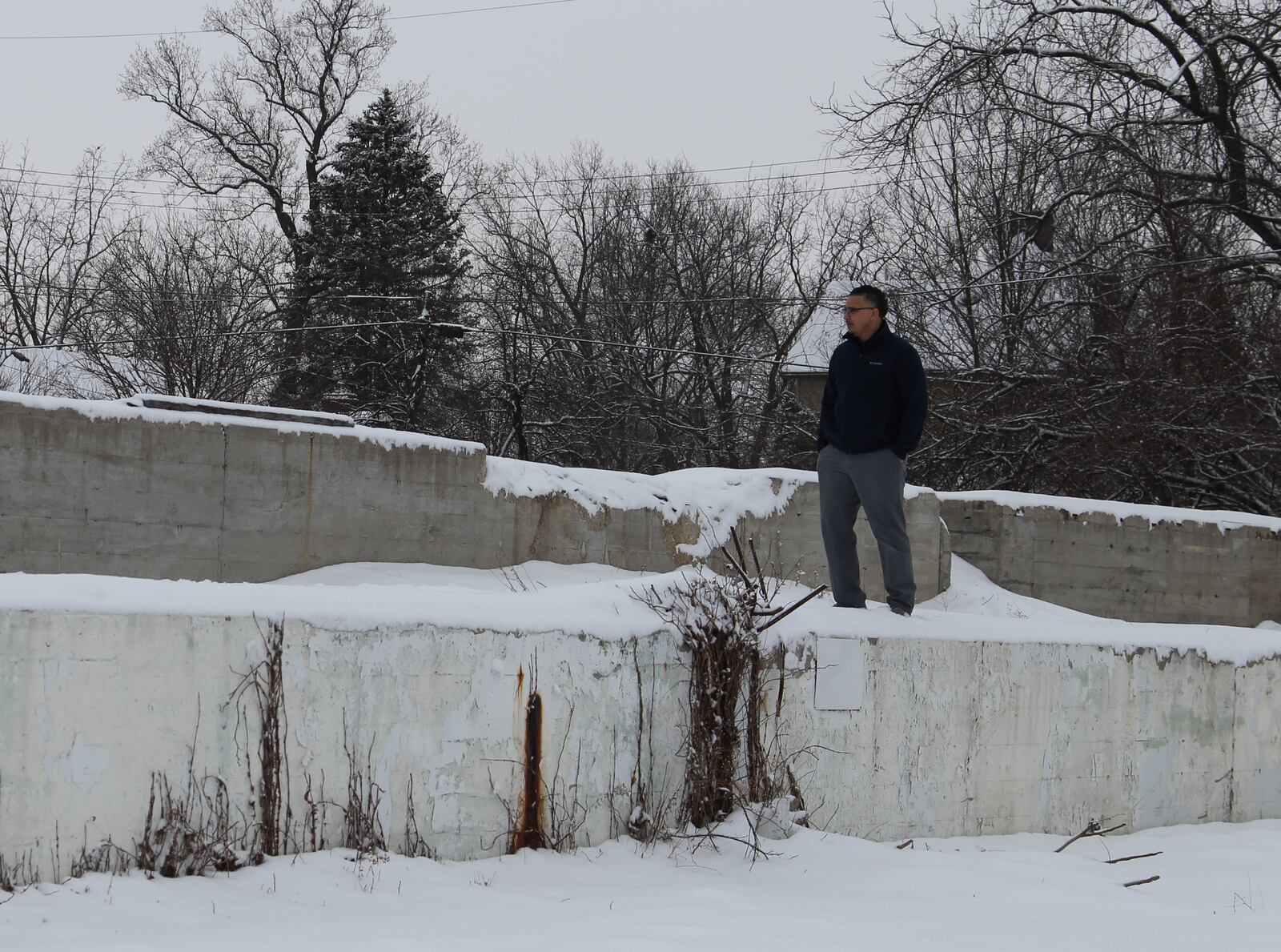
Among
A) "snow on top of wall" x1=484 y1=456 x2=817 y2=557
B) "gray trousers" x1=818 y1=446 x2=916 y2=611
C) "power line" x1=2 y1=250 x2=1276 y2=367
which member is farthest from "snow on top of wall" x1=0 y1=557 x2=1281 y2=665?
"power line" x1=2 y1=250 x2=1276 y2=367

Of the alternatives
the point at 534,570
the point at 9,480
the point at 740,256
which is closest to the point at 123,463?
the point at 9,480

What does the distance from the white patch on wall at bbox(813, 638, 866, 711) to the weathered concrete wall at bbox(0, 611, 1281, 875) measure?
0.10 feet

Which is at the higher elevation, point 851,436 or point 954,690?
point 851,436

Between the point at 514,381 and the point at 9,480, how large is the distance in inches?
779

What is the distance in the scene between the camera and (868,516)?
569 centimetres

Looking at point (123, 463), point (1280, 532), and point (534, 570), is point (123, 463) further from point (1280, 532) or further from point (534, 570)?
point (1280, 532)

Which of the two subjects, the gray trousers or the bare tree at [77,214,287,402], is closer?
the gray trousers

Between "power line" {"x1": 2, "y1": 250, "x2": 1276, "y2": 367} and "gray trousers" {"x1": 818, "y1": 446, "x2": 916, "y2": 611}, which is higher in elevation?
"power line" {"x1": 2, "y1": 250, "x2": 1276, "y2": 367}

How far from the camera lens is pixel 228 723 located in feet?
12.5

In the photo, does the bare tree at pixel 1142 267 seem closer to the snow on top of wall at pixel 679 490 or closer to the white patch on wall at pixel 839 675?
the snow on top of wall at pixel 679 490

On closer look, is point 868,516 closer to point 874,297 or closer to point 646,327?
point 874,297

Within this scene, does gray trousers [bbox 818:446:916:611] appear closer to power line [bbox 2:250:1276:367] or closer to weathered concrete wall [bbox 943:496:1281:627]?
weathered concrete wall [bbox 943:496:1281:627]

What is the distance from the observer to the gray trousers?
18.7 feet

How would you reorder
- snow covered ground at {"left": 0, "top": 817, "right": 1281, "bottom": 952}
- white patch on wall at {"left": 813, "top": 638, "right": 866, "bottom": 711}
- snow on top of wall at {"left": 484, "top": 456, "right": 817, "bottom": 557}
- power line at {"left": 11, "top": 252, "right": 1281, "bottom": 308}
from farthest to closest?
power line at {"left": 11, "top": 252, "right": 1281, "bottom": 308} → snow on top of wall at {"left": 484, "top": 456, "right": 817, "bottom": 557} → white patch on wall at {"left": 813, "top": 638, "right": 866, "bottom": 711} → snow covered ground at {"left": 0, "top": 817, "right": 1281, "bottom": 952}
